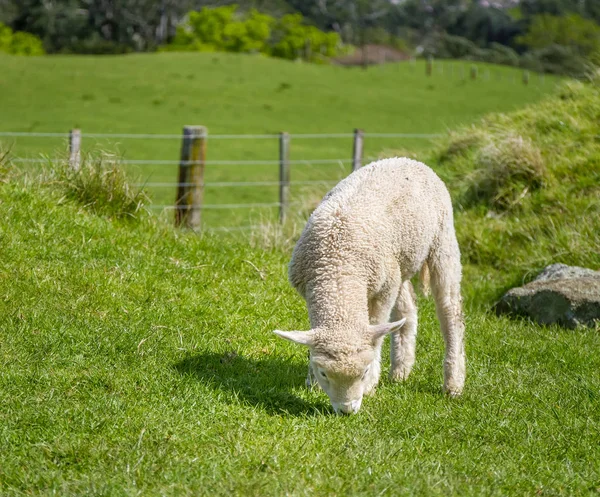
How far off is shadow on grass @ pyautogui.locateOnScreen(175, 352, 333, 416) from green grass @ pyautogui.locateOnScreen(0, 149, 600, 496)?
16 millimetres

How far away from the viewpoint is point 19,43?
52.5 meters

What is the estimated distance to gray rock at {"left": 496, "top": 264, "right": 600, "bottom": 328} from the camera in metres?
7.16

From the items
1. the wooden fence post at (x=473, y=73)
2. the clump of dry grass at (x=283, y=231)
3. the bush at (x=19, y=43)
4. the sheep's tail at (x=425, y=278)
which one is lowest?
the bush at (x=19, y=43)

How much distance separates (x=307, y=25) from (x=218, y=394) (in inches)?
2724

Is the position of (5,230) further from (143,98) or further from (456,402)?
(143,98)

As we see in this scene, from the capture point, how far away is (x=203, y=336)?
19.2ft

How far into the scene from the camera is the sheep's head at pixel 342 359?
450 centimetres

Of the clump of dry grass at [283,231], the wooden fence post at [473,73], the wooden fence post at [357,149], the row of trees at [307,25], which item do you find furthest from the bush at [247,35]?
the clump of dry grass at [283,231]

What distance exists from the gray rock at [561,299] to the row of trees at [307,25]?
156ft

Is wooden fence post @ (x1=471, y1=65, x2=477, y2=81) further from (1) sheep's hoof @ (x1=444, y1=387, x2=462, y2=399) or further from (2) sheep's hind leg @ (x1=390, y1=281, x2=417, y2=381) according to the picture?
(1) sheep's hoof @ (x1=444, y1=387, x2=462, y2=399)

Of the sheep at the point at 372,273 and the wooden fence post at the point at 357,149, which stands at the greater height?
the sheep at the point at 372,273

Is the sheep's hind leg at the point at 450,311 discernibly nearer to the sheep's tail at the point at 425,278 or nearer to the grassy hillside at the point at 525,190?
the sheep's tail at the point at 425,278

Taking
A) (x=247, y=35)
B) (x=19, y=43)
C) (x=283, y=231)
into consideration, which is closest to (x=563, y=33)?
(x=247, y=35)

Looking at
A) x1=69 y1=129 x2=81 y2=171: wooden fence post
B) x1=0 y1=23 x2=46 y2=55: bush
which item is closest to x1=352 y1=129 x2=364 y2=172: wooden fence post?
x1=69 y1=129 x2=81 y2=171: wooden fence post
